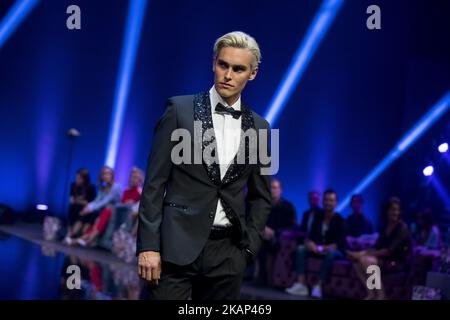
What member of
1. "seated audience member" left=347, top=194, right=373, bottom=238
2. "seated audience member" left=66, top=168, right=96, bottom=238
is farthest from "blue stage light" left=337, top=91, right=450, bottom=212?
"seated audience member" left=66, top=168, right=96, bottom=238

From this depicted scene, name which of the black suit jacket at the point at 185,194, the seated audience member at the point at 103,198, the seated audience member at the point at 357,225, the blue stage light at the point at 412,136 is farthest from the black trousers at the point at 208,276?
the seated audience member at the point at 103,198

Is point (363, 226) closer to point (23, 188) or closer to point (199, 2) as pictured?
point (199, 2)

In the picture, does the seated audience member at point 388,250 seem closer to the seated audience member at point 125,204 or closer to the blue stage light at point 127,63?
the seated audience member at point 125,204

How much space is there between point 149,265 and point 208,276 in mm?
201

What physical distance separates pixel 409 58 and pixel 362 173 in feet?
4.63

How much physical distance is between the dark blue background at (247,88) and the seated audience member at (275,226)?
1.40 metres

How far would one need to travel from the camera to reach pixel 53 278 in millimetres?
5266

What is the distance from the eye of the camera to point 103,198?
7.60 m

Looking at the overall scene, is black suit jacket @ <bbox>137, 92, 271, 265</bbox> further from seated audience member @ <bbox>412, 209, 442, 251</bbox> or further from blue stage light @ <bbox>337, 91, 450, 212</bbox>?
blue stage light @ <bbox>337, 91, 450, 212</bbox>

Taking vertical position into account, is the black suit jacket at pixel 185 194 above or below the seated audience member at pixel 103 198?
below

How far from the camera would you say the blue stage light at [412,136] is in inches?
263

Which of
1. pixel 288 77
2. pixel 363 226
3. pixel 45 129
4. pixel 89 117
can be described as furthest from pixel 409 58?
pixel 45 129

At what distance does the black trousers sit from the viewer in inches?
76.0

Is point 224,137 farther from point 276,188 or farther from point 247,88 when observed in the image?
point 247,88
